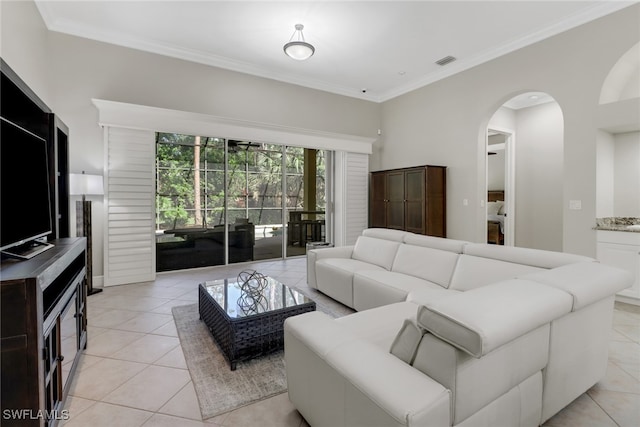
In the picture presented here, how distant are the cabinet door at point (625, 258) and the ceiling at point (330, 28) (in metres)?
2.65

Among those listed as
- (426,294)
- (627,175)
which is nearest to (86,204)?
(426,294)

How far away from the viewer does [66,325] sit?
183cm

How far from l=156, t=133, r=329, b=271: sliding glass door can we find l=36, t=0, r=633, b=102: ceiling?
1.37 m

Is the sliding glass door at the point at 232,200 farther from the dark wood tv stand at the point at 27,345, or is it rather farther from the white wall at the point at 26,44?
the dark wood tv stand at the point at 27,345

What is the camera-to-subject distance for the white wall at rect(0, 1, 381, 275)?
3258 mm

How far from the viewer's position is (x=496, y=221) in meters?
6.44

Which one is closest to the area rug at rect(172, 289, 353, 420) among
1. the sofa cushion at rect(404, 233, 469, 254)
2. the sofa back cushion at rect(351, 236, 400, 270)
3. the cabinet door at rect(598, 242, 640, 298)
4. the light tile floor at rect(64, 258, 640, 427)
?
the light tile floor at rect(64, 258, 640, 427)

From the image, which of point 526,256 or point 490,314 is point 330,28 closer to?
point 526,256

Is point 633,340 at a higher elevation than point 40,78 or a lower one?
lower

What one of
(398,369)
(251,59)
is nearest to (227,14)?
(251,59)

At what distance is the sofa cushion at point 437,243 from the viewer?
2.86 meters

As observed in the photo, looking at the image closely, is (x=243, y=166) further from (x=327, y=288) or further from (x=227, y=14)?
(x=327, y=288)

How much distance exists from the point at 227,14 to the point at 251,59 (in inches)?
48.1

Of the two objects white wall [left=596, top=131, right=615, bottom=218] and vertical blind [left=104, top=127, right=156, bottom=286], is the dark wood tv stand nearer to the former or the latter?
vertical blind [left=104, top=127, right=156, bottom=286]
